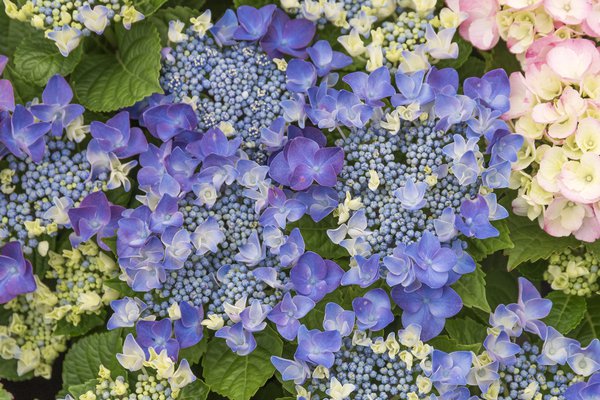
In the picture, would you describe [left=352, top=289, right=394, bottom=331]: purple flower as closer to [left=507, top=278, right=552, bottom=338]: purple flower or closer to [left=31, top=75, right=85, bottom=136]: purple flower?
[left=507, top=278, right=552, bottom=338]: purple flower

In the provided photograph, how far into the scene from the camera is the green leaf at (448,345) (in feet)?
4.15

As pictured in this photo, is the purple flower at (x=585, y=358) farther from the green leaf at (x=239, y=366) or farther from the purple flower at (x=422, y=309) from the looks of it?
the green leaf at (x=239, y=366)

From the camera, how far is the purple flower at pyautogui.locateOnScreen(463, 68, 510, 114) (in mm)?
1292

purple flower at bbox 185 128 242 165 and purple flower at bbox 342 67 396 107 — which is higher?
purple flower at bbox 342 67 396 107

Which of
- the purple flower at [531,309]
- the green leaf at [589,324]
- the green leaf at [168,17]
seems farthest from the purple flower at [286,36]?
the green leaf at [589,324]

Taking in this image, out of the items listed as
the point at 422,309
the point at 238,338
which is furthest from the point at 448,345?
the point at 238,338

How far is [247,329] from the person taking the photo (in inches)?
49.2

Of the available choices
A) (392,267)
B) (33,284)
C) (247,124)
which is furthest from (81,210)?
(392,267)

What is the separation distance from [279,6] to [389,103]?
239 millimetres

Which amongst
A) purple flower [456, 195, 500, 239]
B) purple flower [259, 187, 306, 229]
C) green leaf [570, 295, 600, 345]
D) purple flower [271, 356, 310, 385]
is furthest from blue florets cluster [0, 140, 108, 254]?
green leaf [570, 295, 600, 345]

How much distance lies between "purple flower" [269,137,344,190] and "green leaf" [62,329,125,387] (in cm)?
33

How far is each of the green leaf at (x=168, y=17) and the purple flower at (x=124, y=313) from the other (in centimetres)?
38

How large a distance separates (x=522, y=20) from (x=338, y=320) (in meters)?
0.49

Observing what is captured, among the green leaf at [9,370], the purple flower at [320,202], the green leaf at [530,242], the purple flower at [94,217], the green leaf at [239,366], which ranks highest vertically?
the purple flower at [320,202]
